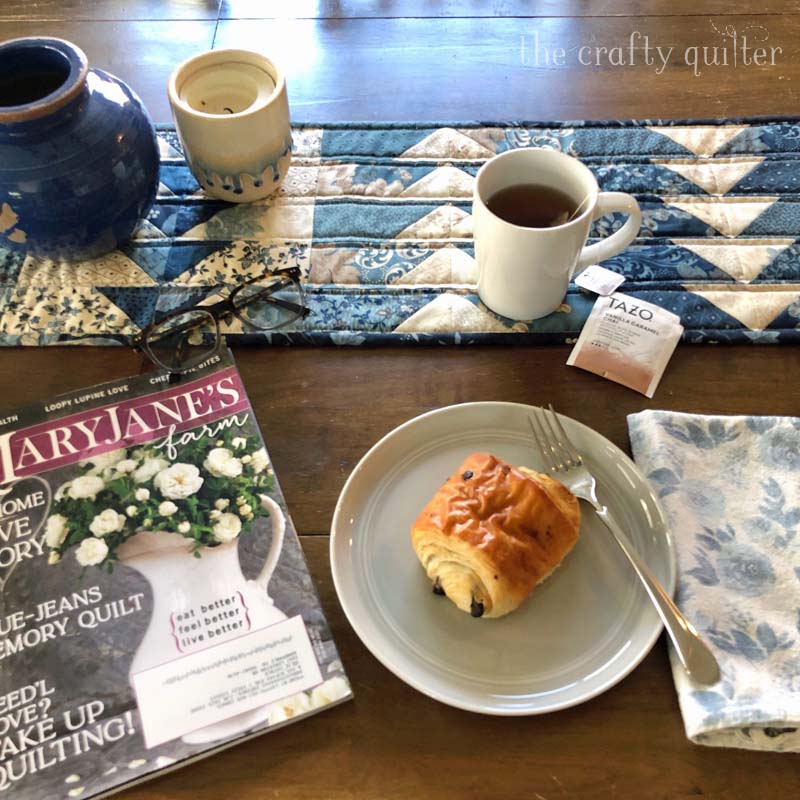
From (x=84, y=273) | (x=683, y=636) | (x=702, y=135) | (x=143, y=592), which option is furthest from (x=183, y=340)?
(x=702, y=135)

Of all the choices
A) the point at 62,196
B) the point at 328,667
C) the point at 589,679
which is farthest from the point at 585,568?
the point at 62,196

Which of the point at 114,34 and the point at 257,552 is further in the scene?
the point at 114,34

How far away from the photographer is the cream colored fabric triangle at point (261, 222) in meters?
0.77

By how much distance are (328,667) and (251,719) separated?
0.06m

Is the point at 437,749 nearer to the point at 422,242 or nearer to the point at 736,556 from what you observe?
the point at 736,556

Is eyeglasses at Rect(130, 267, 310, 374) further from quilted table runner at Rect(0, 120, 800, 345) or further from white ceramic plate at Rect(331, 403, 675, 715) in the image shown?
white ceramic plate at Rect(331, 403, 675, 715)

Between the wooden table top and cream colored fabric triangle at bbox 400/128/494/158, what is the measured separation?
0.04 metres

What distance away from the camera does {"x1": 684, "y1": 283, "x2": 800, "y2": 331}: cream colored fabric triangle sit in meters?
0.70

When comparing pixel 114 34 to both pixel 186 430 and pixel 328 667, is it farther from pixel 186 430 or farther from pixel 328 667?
pixel 328 667

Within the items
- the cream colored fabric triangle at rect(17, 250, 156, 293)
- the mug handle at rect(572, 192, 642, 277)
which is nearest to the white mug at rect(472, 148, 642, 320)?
the mug handle at rect(572, 192, 642, 277)

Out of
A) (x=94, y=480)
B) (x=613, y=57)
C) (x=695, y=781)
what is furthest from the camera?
(x=613, y=57)

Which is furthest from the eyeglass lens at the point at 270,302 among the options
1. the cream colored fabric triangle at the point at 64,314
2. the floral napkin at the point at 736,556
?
the floral napkin at the point at 736,556

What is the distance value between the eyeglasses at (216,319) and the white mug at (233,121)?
0.36 ft

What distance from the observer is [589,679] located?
0.51 meters
